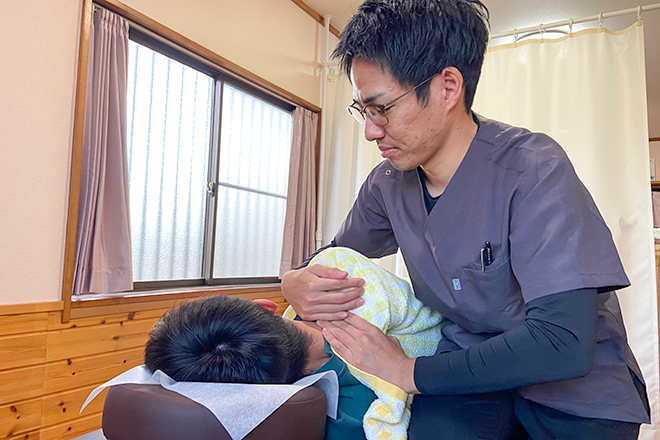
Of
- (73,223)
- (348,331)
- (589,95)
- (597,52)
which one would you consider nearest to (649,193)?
(589,95)

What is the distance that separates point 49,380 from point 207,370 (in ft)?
5.11

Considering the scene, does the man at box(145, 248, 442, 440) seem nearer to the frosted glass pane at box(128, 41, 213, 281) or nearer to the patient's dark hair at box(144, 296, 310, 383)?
the patient's dark hair at box(144, 296, 310, 383)

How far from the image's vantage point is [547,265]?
2.61ft

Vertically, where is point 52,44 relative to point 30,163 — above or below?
above

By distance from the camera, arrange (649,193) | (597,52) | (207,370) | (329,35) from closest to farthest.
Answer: (207,370) < (649,193) < (597,52) < (329,35)

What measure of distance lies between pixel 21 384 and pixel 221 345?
59.4 inches

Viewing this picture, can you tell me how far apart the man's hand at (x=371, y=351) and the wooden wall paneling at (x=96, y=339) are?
151cm

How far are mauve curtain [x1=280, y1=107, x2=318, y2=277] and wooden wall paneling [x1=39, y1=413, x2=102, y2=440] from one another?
5.07 feet

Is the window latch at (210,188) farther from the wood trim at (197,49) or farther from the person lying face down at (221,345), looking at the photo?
the person lying face down at (221,345)

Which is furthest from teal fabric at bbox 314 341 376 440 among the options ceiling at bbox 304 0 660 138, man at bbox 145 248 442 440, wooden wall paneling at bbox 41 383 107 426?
ceiling at bbox 304 0 660 138

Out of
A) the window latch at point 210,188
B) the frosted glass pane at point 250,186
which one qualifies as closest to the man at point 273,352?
the window latch at point 210,188

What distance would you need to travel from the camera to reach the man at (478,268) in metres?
0.79

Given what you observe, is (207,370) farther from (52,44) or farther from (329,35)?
(329,35)

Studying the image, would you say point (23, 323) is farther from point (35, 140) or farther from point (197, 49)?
point (197, 49)
